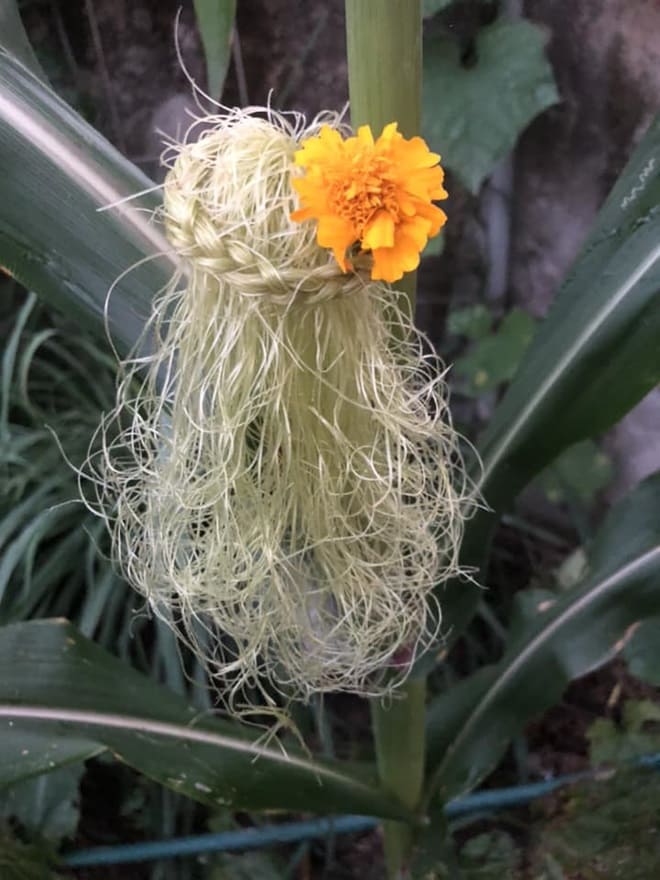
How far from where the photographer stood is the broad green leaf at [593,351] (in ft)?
1.73

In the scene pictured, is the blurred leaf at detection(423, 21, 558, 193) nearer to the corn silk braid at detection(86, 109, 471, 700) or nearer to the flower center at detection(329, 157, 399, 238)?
the corn silk braid at detection(86, 109, 471, 700)

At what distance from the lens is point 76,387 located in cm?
111

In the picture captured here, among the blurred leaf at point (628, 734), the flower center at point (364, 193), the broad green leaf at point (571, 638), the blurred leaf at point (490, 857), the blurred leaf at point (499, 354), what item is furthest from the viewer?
the blurred leaf at point (499, 354)

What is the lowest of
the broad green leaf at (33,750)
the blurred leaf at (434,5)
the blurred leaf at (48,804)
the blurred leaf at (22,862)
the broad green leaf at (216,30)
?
the blurred leaf at (48,804)

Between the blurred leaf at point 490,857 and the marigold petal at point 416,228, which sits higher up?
the marigold petal at point 416,228

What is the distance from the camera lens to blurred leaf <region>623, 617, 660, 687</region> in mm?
664

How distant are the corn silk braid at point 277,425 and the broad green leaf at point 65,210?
0.04 metres

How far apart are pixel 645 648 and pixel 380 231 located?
53 cm

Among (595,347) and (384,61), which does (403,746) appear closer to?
(595,347)

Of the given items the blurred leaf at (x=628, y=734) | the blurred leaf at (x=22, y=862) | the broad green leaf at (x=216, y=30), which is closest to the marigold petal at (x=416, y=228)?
the broad green leaf at (x=216, y=30)

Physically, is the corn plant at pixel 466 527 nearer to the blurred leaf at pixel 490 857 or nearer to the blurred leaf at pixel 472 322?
the blurred leaf at pixel 490 857

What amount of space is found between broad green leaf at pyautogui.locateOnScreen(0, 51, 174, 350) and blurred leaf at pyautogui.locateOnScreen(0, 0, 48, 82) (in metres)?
0.02

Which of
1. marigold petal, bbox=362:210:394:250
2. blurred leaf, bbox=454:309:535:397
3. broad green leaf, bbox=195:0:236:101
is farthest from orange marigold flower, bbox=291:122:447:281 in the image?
blurred leaf, bbox=454:309:535:397

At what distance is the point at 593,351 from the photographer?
557 millimetres
